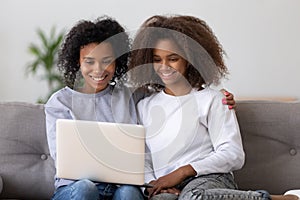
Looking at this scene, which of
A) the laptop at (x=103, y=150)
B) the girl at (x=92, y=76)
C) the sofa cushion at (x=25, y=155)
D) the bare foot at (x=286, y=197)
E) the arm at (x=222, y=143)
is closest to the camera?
the laptop at (x=103, y=150)

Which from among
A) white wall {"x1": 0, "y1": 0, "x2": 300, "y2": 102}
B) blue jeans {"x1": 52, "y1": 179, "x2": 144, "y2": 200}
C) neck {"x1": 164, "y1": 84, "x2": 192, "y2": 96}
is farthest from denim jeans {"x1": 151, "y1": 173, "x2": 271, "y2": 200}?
white wall {"x1": 0, "y1": 0, "x2": 300, "y2": 102}

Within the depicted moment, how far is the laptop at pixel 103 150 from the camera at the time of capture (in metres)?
1.76

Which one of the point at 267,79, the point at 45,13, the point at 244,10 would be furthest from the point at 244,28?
the point at 45,13

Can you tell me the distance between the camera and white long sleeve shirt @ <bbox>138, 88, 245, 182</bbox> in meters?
2.00

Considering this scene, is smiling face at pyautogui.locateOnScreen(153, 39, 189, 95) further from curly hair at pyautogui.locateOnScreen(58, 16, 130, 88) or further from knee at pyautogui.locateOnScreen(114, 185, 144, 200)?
knee at pyautogui.locateOnScreen(114, 185, 144, 200)

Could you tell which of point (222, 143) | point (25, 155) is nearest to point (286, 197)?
point (222, 143)

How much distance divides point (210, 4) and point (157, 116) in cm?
177

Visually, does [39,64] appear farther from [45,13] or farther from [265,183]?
[265,183]

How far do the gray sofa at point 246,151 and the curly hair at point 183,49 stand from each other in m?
0.22

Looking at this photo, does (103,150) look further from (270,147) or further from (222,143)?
(270,147)

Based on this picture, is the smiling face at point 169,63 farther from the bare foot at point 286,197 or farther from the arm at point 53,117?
the bare foot at point 286,197

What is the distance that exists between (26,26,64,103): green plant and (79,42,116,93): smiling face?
1.62 m

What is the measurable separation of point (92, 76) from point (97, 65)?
1.7 inches

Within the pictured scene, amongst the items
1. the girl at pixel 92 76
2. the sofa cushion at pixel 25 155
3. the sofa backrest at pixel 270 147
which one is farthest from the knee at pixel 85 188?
the sofa backrest at pixel 270 147
